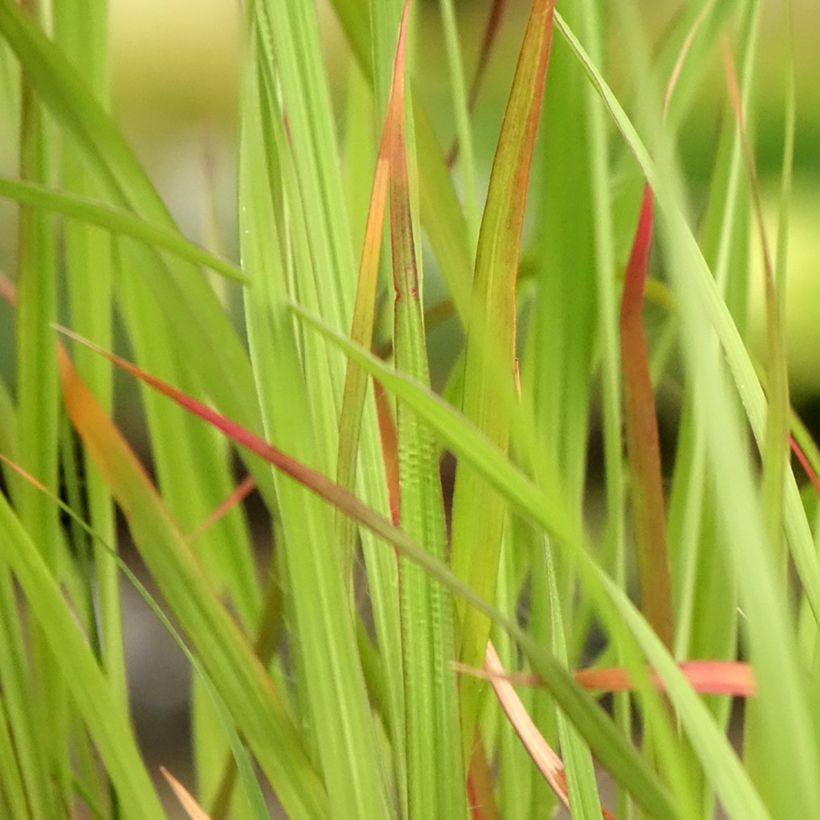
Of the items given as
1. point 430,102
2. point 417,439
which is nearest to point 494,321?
point 417,439

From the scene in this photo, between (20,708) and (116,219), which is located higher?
(116,219)

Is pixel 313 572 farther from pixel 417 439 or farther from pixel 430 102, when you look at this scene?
pixel 430 102

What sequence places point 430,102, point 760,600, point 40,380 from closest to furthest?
point 760,600 → point 40,380 → point 430,102

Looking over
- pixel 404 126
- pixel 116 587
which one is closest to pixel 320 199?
pixel 404 126

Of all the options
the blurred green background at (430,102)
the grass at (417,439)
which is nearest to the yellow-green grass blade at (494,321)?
the grass at (417,439)

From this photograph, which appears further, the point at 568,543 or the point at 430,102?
the point at 430,102

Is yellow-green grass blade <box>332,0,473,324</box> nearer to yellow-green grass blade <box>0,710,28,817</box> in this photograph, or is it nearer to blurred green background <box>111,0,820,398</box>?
yellow-green grass blade <box>0,710,28,817</box>

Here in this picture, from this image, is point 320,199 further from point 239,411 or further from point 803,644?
point 803,644

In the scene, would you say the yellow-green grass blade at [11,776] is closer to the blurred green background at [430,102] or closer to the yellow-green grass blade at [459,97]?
the yellow-green grass blade at [459,97]
